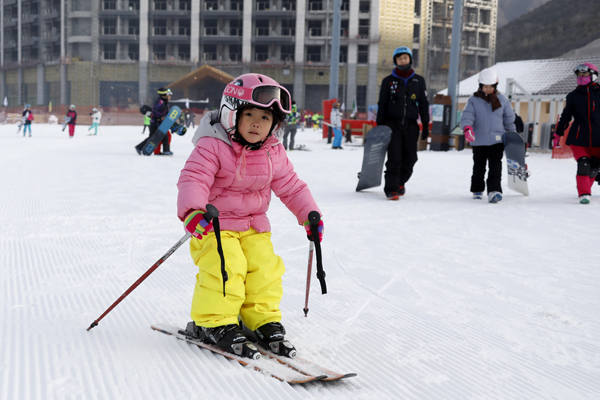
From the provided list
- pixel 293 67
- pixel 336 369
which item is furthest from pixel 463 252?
pixel 293 67

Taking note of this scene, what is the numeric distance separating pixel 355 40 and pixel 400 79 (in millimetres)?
45732

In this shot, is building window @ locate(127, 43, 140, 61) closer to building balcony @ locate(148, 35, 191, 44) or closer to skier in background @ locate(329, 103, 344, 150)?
building balcony @ locate(148, 35, 191, 44)

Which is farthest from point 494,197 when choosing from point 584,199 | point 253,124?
point 253,124

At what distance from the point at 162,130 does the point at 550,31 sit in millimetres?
89878

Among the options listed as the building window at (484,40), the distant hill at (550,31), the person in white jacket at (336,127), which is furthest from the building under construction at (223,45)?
the distant hill at (550,31)

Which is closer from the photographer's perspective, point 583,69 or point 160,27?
point 583,69

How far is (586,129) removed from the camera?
255 inches

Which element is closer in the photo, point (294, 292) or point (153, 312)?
point (153, 312)

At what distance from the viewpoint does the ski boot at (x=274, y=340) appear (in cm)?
212

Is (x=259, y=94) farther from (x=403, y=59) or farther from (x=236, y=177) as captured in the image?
(x=403, y=59)

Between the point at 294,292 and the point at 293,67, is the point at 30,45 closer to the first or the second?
the point at 293,67

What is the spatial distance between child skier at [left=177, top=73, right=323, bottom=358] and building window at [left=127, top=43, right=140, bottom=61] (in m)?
53.4

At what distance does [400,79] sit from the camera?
6.69 m

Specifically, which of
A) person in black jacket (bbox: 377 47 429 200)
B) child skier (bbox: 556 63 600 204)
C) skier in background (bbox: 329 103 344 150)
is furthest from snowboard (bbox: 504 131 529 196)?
skier in background (bbox: 329 103 344 150)
